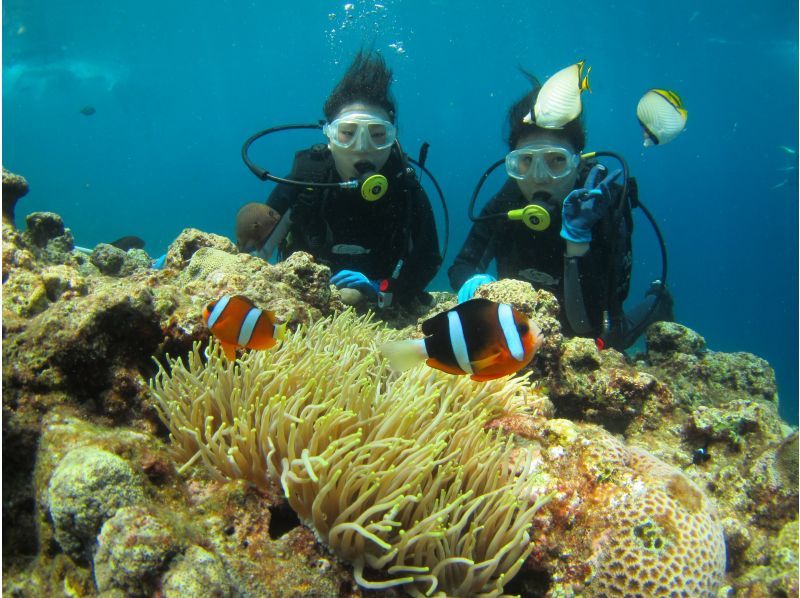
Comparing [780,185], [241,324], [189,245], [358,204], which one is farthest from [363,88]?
[780,185]

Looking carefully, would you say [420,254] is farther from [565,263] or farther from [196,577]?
[196,577]

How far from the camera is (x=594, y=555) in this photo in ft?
6.09

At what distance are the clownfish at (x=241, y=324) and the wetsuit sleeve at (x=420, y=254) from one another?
308 centimetres

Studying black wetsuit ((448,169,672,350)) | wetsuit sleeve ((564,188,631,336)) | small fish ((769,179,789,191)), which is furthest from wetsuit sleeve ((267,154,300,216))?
small fish ((769,179,789,191))

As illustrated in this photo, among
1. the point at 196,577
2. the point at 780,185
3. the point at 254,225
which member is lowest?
the point at 196,577

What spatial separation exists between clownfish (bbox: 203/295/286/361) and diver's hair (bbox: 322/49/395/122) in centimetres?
380

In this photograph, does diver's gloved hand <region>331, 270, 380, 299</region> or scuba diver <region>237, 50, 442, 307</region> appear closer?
diver's gloved hand <region>331, 270, 380, 299</region>

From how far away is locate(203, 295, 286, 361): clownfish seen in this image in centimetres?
189

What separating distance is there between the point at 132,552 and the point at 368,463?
75cm

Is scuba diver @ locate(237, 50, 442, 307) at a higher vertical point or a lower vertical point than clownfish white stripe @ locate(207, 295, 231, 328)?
higher

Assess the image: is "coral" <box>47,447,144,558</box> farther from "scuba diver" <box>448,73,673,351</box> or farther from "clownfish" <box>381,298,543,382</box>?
"scuba diver" <box>448,73,673,351</box>

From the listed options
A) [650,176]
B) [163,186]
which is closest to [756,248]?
[650,176]

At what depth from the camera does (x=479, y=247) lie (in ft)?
18.4

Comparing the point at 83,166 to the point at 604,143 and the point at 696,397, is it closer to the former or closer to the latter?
the point at 604,143
